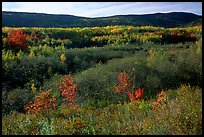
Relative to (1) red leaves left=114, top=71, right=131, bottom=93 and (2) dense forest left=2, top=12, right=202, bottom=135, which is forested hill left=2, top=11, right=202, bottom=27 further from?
(1) red leaves left=114, top=71, right=131, bottom=93

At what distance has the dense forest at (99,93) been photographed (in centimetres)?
674

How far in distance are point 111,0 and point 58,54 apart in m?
20.6

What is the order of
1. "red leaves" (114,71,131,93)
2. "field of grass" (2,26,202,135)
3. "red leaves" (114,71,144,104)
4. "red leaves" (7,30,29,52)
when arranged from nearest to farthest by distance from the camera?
"field of grass" (2,26,202,135) < "red leaves" (114,71,144,104) < "red leaves" (114,71,131,93) < "red leaves" (7,30,29,52)

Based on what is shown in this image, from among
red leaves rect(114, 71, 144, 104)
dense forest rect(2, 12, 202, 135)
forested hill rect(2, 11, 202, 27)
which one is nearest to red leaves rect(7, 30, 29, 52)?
dense forest rect(2, 12, 202, 135)

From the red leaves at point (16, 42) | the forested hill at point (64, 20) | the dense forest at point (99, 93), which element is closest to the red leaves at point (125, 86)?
the dense forest at point (99, 93)

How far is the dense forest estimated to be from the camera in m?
6.74

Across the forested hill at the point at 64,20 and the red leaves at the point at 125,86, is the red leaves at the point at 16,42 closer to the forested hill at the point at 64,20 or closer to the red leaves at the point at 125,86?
the red leaves at the point at 125,86

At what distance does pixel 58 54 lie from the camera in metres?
25.9

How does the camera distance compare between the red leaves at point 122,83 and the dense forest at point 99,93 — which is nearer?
the dense forest at point 99,93

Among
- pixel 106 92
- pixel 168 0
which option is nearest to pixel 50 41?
pixel 106 92

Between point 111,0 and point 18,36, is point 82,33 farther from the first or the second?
point 111,0

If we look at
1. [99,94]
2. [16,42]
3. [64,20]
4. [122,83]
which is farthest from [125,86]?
[64,20]

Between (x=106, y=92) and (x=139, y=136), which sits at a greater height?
(x=139, y=136)

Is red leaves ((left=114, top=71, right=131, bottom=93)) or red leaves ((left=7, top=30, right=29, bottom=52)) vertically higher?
red leaves ((left=7, top=30, right=29, bottom=52))
